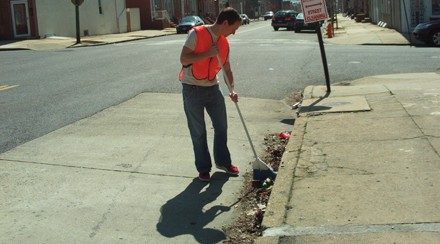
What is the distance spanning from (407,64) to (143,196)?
1190 cm

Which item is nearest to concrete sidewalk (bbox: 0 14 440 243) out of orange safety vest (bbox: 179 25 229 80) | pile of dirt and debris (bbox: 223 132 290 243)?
pile of dirt and debris (bbox: 223 132 290 243)

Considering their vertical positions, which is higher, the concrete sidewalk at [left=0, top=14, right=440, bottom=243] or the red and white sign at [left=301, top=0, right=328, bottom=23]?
the red and white sign at [left=301, top=0, right=328, bottom=23]

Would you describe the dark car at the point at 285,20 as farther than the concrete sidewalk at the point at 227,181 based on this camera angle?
Yes

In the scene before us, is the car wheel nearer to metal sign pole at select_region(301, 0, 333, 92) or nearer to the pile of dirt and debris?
metal sign pole at select_region(301, 0, 333, 92)

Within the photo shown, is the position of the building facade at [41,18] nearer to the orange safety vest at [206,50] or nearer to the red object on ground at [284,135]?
the red object on ground at [284,135]

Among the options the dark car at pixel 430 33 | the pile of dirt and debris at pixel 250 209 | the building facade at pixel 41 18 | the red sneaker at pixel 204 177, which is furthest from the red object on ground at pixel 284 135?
the building facade at pixel 41 18

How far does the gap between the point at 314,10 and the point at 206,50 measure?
5805 mm

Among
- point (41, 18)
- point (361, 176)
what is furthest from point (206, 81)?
point (41, 18)

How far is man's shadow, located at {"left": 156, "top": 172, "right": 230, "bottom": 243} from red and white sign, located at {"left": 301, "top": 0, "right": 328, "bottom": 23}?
5571 mm

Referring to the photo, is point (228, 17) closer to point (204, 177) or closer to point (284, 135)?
point (204, 177)

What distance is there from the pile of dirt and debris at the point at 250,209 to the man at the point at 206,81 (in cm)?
48

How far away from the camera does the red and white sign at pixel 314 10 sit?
10938mm

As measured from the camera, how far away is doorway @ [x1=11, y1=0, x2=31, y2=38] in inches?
1447

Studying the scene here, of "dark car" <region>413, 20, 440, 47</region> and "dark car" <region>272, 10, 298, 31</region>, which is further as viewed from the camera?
"dark car" <region>272, 10, 298, 31</region>
